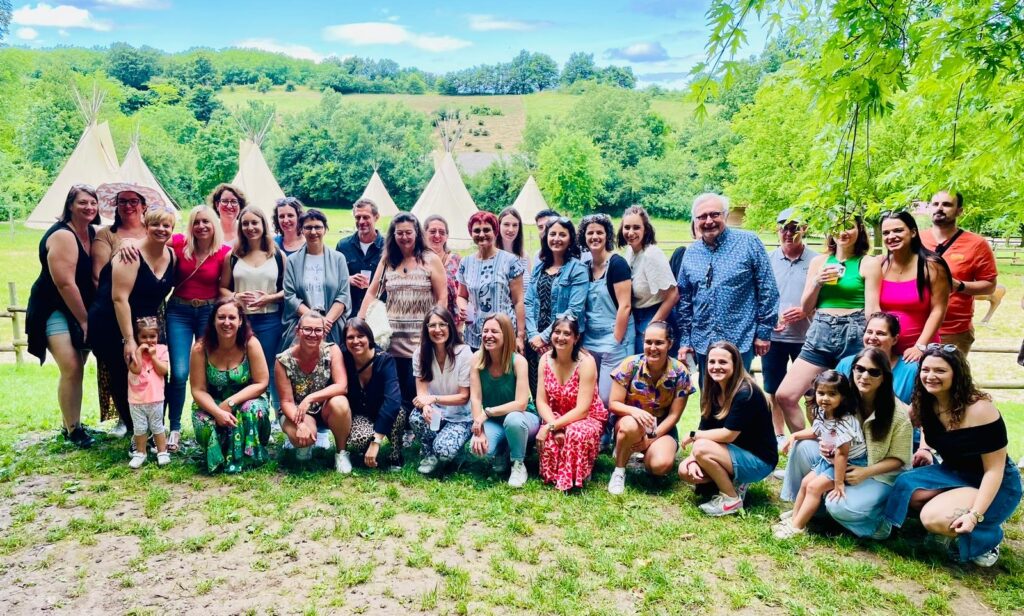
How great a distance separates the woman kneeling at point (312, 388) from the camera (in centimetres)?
475

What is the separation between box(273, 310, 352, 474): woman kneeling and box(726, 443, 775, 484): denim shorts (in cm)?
255

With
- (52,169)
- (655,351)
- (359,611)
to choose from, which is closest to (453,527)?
(359,611)

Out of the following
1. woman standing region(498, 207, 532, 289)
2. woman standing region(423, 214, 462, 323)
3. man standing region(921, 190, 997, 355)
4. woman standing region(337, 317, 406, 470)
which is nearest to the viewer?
man standing region(921, 190, 997, 355)

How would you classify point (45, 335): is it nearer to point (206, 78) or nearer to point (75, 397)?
point (75, 397)

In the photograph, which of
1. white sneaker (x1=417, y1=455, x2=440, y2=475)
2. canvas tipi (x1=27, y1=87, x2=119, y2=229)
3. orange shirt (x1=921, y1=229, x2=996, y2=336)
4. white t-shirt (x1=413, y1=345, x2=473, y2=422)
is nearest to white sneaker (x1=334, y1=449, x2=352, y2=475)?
white sneaker (x1=417, y1=455, x2=440, y2=475)

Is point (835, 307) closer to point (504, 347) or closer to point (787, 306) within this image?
point (787, 306)

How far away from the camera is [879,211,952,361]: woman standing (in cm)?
417

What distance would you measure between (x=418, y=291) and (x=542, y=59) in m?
110

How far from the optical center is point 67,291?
4.88 meters

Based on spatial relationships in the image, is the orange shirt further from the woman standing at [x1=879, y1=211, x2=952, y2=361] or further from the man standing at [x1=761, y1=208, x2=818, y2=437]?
the man standing at [x1=761, y1=208, x2=818, y2=437]

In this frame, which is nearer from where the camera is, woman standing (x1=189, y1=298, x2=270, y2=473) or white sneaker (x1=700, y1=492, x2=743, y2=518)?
white sneaker (x1=700, y1=492, x2=743, y2=518)

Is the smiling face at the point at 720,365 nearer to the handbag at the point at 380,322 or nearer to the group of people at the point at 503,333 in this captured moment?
the group of people at the point at 503,333

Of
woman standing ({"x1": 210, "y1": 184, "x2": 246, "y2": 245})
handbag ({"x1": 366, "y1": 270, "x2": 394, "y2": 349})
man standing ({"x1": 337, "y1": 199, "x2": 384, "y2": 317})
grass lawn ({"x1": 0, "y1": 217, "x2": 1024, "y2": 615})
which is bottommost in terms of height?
grass lawn ({"x1": 0, "y1": 217, "x2": 1024, "y2": 615})

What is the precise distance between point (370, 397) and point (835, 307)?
3265mm
